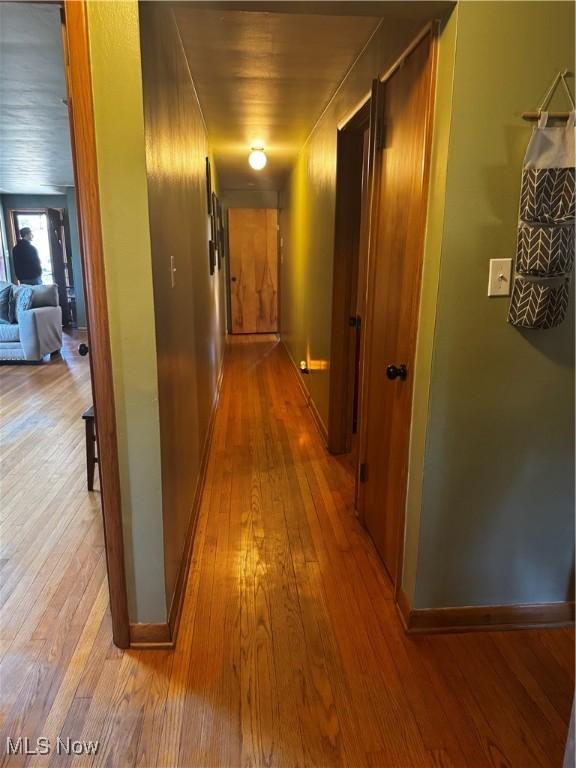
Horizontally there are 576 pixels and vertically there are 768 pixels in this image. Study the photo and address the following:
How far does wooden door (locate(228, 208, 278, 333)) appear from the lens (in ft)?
25.0

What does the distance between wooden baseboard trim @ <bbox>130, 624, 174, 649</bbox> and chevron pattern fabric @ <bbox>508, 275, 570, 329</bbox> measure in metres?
1.55

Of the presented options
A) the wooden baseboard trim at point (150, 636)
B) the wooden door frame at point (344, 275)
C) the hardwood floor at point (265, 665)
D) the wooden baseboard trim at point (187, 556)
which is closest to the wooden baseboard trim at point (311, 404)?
the wooden door frame at point (344, 275)

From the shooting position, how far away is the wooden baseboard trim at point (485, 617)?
177 cm

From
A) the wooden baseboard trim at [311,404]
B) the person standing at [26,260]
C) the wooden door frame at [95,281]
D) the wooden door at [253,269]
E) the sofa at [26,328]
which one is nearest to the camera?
the wooden door frame at [95,281]

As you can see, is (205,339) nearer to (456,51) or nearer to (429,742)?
(456,51)

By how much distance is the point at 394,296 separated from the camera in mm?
1906

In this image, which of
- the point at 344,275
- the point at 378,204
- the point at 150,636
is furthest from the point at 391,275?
the point at 150,636

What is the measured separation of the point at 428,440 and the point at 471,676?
2.53 feet

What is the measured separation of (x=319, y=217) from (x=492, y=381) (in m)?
2.50

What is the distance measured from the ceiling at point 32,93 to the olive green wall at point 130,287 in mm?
235

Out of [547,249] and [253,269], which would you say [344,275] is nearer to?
[547,249]

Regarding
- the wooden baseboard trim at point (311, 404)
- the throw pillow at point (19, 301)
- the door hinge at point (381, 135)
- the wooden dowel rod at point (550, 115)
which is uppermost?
the door hinge at point (381, 135)

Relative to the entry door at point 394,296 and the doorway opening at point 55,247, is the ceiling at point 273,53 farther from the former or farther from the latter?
the doorway opening at point 55,247

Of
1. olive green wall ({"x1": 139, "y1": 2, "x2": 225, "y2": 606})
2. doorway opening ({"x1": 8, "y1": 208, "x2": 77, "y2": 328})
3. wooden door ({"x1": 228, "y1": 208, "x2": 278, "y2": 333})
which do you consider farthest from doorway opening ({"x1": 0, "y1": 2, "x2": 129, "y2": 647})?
wooden door ({"x1": 228, "y1": 208, "x2": 278, "y2": 333})
